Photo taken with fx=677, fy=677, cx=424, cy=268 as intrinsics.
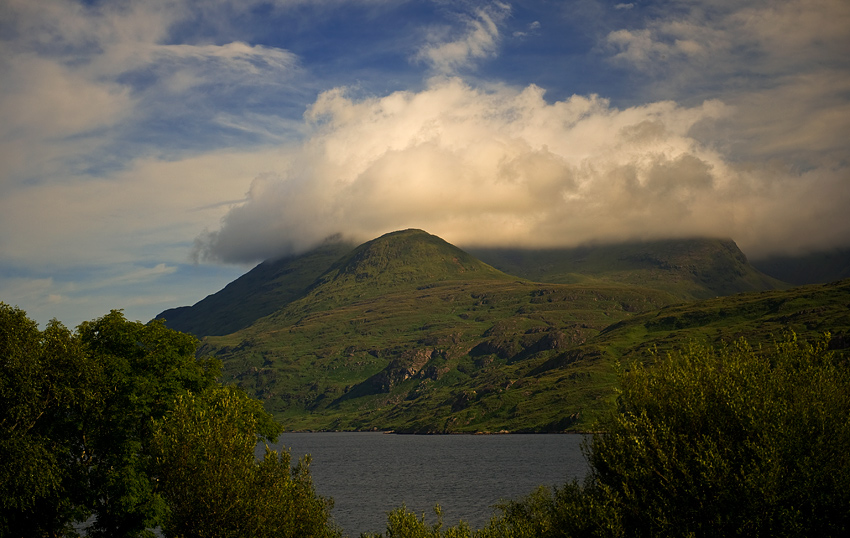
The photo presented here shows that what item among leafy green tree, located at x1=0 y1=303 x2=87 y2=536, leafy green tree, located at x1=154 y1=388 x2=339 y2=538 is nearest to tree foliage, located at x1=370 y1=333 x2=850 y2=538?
leafy green tree, located at x1=154 y1=388 x2=339 y2=538

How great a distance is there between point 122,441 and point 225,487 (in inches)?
965

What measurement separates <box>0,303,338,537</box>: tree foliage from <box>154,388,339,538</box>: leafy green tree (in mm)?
103

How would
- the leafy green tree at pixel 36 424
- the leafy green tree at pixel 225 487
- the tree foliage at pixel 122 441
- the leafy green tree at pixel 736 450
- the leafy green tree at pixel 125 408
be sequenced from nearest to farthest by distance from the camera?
the leafy green tree at pixel 736 450, the leafy green tree at pixel 225 487, the tree foliage at pixel 122 441, the leafy green tree at pixel 36 424, the leafy green tree at pixel 125 408

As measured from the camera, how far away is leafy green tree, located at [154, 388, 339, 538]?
48.7m

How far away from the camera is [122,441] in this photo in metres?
67.9

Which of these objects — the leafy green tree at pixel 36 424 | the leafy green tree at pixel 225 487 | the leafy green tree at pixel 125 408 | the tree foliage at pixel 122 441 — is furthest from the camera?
the leafy green tree at pixel 125 408

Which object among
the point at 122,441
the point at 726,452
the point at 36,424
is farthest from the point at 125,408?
the point at 726,452

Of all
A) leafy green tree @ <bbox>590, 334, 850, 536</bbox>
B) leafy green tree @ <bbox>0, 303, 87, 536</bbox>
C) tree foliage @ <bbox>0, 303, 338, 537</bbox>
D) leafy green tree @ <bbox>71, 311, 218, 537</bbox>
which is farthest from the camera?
leafy green tree @ <bbox>71, 311, 218, 537</bbox>

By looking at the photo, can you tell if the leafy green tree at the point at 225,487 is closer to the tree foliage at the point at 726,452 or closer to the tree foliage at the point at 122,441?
the tree foliage at the point at 122,441

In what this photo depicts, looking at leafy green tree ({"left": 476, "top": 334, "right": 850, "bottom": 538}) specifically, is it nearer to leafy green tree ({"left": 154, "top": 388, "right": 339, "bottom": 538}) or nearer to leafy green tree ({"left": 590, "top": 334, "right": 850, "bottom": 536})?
leafy green tree ({"left": 590, "top": 334, "right": 850, "bottom": 536})

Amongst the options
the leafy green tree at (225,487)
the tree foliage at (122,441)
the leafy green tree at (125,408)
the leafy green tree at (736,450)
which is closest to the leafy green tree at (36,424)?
the tree foliage at (122,441)

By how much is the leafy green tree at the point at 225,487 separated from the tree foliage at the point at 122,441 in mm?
103

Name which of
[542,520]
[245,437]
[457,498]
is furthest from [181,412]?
[457,498]

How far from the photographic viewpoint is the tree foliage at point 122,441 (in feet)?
166
